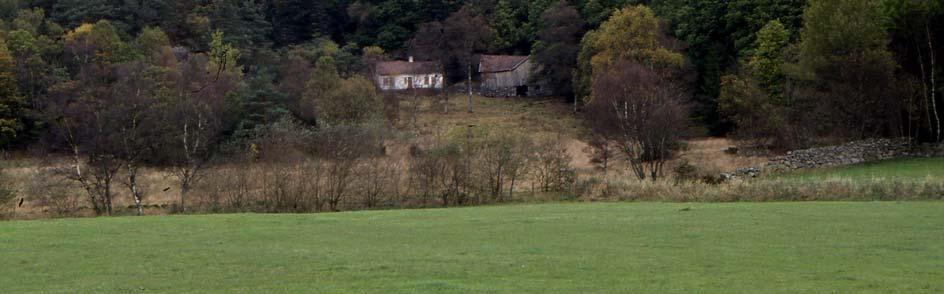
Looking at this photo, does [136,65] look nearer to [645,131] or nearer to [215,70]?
[215,70]

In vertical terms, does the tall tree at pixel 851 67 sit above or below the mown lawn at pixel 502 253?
above

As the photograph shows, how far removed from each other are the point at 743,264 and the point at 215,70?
2577 inches

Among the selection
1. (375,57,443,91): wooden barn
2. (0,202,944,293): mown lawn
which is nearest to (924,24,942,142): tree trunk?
(0,202,944,293): mown lawn

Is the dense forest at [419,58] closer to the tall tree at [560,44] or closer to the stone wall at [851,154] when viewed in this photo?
the tall tree at [560,44]

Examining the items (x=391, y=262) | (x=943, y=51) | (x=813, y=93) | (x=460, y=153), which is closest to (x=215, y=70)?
(x=460, y=153)

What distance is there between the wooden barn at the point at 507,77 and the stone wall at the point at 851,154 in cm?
4657

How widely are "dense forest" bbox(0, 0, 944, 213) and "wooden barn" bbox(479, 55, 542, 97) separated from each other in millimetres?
2653

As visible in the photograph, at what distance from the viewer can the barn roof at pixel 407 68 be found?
314 ft

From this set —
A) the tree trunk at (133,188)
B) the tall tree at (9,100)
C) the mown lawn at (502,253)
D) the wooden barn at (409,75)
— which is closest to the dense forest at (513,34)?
the tall tree at (9,100)

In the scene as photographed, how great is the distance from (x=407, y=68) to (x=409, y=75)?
863 mm

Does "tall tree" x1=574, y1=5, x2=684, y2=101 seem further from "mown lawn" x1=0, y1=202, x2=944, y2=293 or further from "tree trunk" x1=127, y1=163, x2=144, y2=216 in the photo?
"mown lawn" x1=0, y1=202, x2=944, y2=293

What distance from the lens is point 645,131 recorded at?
5153 centimetres

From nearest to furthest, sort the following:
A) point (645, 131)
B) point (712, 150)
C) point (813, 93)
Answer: point (645, 131)
point (813, 93)
point (712, 150)

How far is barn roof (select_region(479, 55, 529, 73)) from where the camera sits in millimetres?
96875
